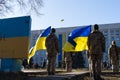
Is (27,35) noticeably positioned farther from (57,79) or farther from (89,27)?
(89,27)

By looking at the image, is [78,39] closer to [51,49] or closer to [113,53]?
[113,53]

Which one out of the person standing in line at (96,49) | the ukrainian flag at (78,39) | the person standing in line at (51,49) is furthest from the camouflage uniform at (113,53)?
the person standing in line at (96,49)

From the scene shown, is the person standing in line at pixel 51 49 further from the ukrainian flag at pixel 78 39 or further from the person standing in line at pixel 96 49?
the ukrainian flag at pixel 78 39

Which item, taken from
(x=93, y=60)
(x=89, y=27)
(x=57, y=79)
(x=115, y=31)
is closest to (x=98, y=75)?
(x=93, y=60)

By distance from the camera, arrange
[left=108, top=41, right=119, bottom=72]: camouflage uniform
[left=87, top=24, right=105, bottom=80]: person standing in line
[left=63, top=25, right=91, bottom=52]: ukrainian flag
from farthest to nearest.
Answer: [left=108, top=41, right=119, bottom=72]: camouflage uniform < [left=63, top=25, right=91, bottom=52]: ukrainian flag < [left=87, top=24, right=105, bottom=80]: person standing in line

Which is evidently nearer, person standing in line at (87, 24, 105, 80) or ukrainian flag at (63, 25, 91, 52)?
person standing in line at (87, 24, 105, 80)

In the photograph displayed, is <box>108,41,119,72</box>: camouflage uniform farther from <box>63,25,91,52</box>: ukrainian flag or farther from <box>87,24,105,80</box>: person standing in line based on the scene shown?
<box>87,24,105,80</box>: person standing in line

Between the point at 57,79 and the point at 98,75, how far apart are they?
1721mm

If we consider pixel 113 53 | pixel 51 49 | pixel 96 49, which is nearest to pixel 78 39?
pixel 113 53

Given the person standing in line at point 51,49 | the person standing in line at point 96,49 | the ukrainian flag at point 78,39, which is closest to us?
the person standing in line at point 96,49

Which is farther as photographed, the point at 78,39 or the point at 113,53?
the point at 113,53

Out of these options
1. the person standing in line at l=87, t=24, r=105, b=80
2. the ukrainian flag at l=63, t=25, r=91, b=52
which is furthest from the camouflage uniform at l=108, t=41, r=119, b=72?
the person standing in line at l=87, t=24, r=105, b=80

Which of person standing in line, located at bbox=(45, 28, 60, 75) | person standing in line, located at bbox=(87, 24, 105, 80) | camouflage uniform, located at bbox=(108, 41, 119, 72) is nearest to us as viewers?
person standing in line, located at bbox=(87, 24, 105, 80)

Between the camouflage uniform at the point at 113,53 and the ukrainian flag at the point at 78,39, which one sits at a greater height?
the ukrainian flag at the point at 78,39
